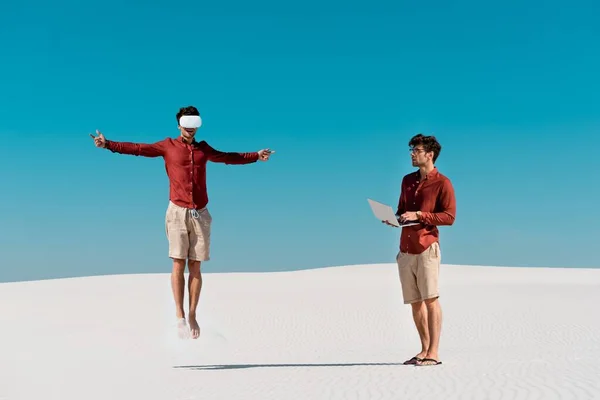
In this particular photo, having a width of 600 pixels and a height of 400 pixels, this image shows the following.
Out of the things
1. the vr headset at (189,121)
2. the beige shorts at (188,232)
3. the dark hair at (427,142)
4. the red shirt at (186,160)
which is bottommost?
the beige shorts at (188,232)

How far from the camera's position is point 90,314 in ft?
53.7

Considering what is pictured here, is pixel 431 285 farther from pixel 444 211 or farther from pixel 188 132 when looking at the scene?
pixel 188 132

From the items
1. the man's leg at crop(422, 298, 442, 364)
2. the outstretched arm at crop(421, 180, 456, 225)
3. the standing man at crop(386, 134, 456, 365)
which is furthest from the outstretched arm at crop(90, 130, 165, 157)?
the man's leg at crop(422, 298, 442, 364)

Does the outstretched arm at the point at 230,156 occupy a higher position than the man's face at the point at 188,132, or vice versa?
the man's face at the point at 188,132

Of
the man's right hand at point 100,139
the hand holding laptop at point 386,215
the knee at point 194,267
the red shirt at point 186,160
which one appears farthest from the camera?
the knee at point 194,267

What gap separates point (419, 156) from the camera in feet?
24.3

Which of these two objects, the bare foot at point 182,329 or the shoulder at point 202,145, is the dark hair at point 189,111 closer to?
the shoulder at point 202,145

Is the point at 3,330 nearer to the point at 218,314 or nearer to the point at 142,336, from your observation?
the point at 142,336

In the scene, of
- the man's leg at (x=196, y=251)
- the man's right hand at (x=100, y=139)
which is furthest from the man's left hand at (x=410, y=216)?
the man's right hand at (x=100, y=139)

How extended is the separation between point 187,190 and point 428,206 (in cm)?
290

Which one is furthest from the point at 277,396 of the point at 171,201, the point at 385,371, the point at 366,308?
the point at 366,308

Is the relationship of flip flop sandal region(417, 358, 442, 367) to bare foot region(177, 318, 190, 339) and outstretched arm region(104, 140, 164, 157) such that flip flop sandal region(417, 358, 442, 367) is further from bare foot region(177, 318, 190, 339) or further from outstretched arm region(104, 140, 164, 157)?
outstretched arm region(104, 140, 164, 157)

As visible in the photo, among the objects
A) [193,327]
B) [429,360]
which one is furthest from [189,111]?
[429,360]

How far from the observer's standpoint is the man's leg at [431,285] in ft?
24.3
